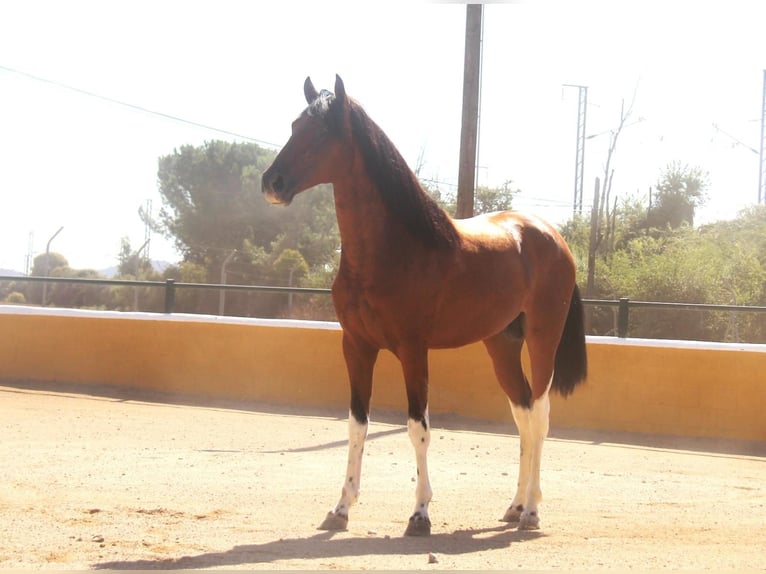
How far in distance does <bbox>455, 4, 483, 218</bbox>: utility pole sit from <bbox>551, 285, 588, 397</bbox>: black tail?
4.42 m

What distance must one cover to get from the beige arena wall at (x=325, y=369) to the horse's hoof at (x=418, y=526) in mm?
5288

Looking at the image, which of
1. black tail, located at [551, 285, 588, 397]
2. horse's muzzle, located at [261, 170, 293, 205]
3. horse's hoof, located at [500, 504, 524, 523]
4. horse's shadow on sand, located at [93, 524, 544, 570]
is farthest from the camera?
black tail, located at [551, 285, 588, 397]

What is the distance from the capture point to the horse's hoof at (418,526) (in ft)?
14.9

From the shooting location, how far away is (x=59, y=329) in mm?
11469

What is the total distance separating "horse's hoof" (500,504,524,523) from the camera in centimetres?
525

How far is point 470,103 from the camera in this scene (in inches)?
410

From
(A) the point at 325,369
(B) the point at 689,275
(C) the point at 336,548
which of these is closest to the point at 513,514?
(C) the point at 336,548

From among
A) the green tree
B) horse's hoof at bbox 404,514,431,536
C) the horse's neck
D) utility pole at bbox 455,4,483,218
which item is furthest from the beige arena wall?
the green tree

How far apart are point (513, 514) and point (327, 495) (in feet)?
3.92

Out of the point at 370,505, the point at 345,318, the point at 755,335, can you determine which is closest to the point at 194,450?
the point at 370,505

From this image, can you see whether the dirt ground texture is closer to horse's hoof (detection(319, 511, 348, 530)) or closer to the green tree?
horse's hoof (detection(319, 511, 348, 530))

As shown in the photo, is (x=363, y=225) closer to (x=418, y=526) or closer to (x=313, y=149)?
(x=313, y=149)

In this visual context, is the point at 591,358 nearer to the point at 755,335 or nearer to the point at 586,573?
the point at 586,573

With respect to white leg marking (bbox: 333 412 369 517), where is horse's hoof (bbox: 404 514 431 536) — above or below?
below
